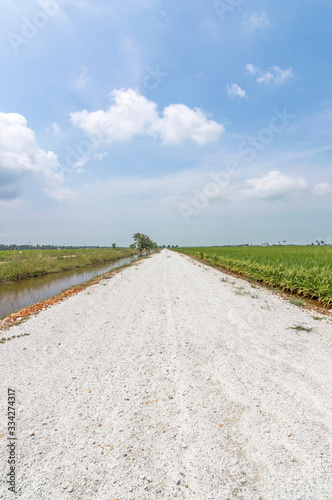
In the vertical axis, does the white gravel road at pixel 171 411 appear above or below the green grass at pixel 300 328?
above

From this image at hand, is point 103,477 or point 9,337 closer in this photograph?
point 103,477

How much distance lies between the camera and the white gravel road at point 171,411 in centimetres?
177

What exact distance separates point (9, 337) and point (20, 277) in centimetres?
1440

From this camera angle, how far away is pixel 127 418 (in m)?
2.45

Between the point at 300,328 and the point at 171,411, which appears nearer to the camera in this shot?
the point at 171,411

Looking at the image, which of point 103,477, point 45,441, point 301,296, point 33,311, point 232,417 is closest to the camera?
point 103,477

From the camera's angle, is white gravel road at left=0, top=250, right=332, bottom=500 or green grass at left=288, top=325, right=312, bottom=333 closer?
white gravel road at left=0, top=250, right=332, bottom=500

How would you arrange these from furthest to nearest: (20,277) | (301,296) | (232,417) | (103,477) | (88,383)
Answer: (20,277) → (301,296) → (88,383) → (232,417) → (103,477)

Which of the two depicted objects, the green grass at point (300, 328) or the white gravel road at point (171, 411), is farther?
the green grass at point (300, 328)

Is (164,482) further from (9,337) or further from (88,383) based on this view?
(9,337)

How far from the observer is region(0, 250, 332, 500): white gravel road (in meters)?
1.77

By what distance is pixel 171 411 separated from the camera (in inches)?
99.6

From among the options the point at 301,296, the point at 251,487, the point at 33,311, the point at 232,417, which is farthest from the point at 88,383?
the point at 301,296

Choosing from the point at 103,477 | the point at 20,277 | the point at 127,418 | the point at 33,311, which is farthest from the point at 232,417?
the point at 20,277
